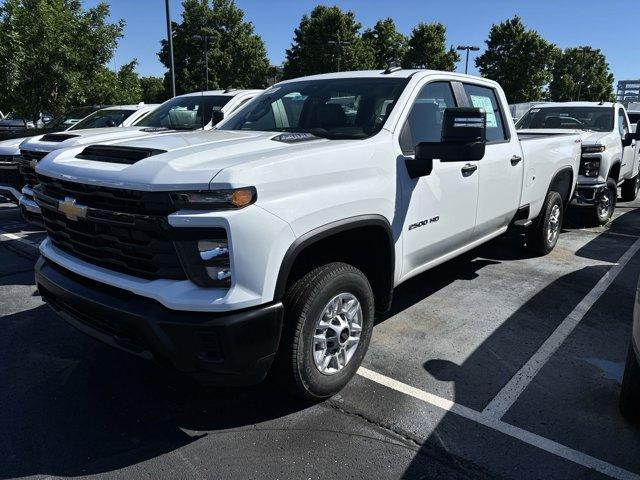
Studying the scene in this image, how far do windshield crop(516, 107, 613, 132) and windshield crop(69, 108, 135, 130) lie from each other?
23.4 ft

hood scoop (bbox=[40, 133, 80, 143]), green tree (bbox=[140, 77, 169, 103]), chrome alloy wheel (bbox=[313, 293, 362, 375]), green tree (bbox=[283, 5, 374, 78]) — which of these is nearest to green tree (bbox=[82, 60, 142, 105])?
hood scoop (bbox=[40, 133, 80, 143])

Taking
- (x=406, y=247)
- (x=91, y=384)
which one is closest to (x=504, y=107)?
(x=406, y=247)

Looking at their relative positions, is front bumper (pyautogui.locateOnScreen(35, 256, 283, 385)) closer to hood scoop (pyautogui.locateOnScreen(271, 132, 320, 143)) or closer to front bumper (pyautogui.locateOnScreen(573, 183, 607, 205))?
hood scoop (pyautogui.locateOnScreen(271, 132, 320, 143))

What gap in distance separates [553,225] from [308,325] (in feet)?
15.3

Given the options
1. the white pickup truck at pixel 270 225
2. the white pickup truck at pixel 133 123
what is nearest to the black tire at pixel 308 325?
the white pickup truck at pixel 270 225

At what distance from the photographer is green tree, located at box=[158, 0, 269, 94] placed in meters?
52.6

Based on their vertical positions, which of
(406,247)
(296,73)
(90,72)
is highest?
(296,73)

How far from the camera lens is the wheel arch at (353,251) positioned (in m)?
2.70

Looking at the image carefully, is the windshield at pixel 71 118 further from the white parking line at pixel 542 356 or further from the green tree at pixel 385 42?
the green tree at pixel 385 42

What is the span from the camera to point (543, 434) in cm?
291

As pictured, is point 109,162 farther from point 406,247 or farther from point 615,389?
point 615,389

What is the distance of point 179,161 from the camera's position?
263 centimetres

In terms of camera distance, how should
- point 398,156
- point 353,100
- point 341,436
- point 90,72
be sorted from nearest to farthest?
point 341,436, point 398,156, point 353,100, point 90,72

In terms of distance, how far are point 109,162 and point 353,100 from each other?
1822 millimetres
